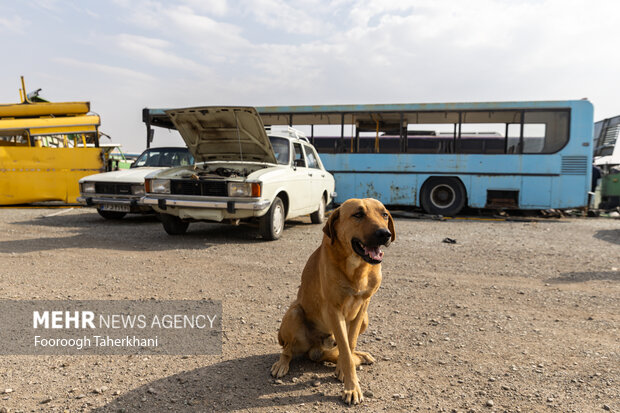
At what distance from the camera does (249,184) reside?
639 centimetres

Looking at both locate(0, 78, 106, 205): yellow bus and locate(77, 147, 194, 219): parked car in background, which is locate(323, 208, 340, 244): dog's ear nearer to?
locate(77, 147, 194, 219): parked car in background

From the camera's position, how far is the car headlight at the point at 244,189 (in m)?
6.37

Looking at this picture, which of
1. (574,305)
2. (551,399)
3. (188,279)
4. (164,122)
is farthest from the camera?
(164,122)

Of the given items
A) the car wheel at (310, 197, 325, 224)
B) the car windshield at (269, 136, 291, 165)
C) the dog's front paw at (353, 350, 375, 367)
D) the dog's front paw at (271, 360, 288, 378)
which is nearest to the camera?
the dog's front paw at (271, 360, 288, 378)

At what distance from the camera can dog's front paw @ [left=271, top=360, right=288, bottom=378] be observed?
7.85 ft

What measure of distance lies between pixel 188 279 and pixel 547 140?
34.6ft

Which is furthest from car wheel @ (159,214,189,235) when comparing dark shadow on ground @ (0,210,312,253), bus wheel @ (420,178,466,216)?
bus wheel @ (420,178,466,216)

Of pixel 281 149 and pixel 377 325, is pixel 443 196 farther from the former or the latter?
pixel 377 325

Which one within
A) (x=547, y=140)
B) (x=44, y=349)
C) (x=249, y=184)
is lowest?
(x=44, y=349)

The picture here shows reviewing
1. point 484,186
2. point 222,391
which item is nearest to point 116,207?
point 222,391

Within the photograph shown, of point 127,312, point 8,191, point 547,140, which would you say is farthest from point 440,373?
point 8,191

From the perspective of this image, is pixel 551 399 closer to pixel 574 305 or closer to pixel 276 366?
pixel 276 366

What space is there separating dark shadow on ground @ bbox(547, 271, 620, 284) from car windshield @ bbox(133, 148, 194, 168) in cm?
778

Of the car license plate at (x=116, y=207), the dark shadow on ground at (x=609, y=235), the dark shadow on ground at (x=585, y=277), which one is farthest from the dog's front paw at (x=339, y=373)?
the dark shadow on ground at (x=609, y=235)
